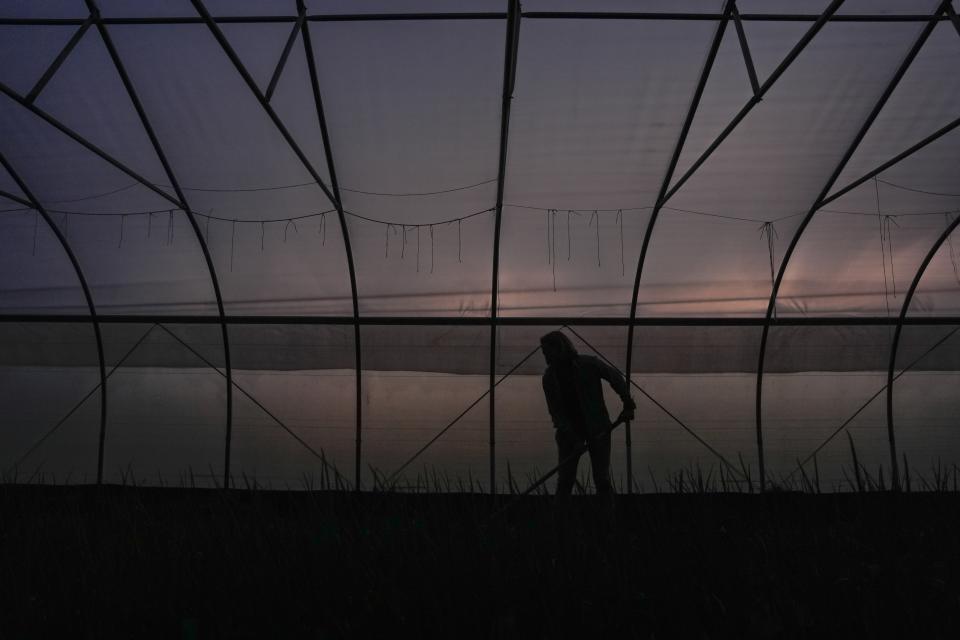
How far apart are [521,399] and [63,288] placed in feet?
24.1

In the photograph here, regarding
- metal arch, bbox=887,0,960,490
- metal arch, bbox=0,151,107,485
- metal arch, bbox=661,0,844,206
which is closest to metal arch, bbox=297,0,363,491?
metal arch, bbox=0,151,107,485

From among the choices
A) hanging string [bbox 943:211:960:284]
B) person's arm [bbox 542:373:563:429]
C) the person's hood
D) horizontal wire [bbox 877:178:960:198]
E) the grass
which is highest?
horizontal wire [bbox 877:178:960:198]

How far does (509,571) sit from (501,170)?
739cm

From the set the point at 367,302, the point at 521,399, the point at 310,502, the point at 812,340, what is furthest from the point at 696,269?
the point at 310,502

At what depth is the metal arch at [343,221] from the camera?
7441mm

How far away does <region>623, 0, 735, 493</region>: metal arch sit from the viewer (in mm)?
7078

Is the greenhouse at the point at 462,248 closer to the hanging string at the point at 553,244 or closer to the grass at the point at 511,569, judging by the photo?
the hanging string at the point at 553,244

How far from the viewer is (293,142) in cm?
782

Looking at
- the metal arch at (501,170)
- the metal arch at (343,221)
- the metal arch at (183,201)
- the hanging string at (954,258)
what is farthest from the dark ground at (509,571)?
the hanging string at (954,258)

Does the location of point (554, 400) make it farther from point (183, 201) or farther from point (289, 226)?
point (183, 201)

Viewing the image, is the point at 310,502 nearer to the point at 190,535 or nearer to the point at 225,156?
the point at 190,535

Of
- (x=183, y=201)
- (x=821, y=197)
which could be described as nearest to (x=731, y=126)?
(x=821, y=197)

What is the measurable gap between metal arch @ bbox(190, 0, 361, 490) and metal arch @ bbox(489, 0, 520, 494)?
2.04 meters

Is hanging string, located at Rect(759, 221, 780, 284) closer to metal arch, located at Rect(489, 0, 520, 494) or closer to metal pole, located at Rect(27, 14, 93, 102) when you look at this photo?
metal arch, located at Rect(489, 0, 520, 494)
